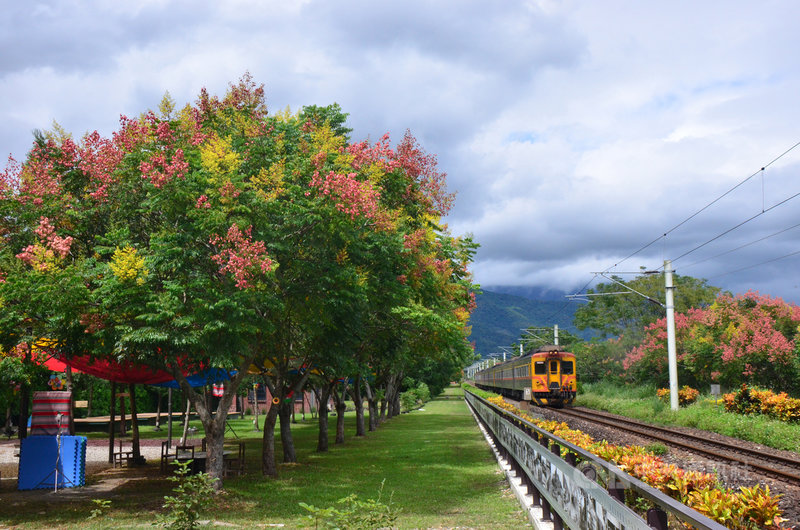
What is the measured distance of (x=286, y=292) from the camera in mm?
12617

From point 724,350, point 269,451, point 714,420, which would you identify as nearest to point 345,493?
point 269,451

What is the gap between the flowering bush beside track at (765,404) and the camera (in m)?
21.5

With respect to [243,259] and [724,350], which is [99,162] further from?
[724,350]

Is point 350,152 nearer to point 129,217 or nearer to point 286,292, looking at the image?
point 286,292

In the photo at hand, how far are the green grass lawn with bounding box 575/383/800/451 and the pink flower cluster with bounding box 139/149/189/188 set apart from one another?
15929 mm

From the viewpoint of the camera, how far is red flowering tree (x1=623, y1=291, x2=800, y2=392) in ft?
97.7

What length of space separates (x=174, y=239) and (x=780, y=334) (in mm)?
27866

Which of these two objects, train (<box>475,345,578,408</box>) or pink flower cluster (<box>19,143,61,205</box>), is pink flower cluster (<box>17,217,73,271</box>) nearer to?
pink flower cluster (<box>19,143,61,205</box>)

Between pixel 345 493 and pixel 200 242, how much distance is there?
18.7 ft

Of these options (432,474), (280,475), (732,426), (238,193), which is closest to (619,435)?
(732,426)

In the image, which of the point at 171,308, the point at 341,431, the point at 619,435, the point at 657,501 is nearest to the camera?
the point at 657,501

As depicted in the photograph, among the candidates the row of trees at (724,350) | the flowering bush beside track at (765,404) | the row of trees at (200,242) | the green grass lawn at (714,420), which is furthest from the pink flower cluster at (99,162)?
the flowering bush beside track at (765,404)

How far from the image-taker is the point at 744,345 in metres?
30.8

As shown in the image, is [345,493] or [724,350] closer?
[345,493]
